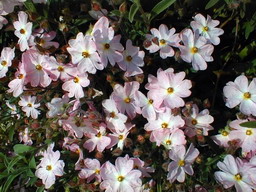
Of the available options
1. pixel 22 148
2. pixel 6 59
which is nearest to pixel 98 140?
pixel 22 148

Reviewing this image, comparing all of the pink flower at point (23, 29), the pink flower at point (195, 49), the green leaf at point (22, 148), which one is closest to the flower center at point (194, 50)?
the pink flower at point (195, 49)

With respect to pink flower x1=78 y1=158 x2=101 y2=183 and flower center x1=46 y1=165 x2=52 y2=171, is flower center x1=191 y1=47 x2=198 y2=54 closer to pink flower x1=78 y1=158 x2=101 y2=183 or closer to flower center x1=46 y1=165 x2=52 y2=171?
pink flower x1=78 y1=158 x2=101 y2=183

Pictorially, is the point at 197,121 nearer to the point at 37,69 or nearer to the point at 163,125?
the point at 163,125

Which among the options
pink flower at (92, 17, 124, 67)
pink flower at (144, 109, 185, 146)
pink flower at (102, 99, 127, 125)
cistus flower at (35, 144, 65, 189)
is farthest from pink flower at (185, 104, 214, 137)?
cistus flower at (35, 144, 65, 189)

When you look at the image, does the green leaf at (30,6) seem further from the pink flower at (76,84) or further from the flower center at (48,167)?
the flower center at (48,167)

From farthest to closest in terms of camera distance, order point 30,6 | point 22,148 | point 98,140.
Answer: point 22,148, point 30,6, point 98,140

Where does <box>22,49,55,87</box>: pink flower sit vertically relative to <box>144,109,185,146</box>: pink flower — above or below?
above
